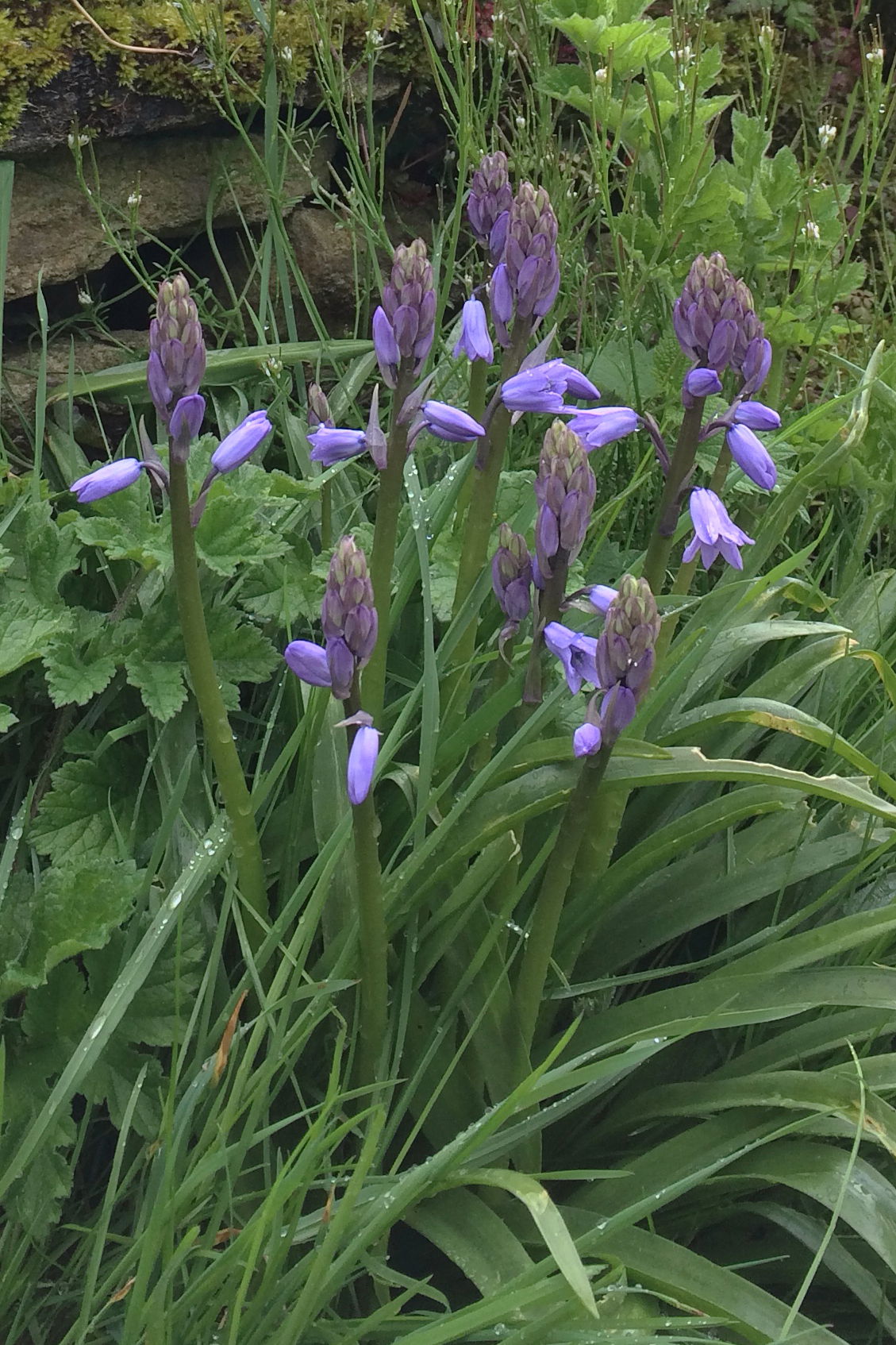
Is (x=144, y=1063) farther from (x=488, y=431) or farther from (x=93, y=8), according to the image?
(x=93, y=8)

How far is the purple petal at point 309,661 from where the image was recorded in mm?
1250

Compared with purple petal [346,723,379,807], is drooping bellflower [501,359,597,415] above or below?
above

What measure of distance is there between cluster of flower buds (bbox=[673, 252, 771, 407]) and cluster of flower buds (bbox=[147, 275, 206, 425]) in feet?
2.12

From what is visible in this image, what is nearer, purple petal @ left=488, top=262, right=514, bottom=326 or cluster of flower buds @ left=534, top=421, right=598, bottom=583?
cluster of flower buds @ left=534, top=421, right=598, bottom=583

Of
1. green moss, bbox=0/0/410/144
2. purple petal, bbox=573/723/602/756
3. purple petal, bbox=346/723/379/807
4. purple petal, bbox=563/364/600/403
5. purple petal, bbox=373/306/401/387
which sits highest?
green moss, bbox=0/0/410/144

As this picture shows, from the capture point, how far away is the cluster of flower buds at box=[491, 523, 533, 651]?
4.75ft

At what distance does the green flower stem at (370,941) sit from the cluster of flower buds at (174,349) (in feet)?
1.41

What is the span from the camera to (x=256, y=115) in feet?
10.3

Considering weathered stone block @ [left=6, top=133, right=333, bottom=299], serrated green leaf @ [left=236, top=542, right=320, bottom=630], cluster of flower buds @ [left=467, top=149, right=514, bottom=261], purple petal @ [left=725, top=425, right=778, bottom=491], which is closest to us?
purple petal @ [left=725, top=425, right=778, bottom=491]

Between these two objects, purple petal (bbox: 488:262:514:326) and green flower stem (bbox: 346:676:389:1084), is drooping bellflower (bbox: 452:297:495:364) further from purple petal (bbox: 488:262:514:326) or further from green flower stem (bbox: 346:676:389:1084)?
green flower stem (bbox: 346:676:389:1084)

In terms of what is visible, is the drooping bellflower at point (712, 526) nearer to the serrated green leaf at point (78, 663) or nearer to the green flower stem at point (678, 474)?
the green flower stem at point (678, 474)

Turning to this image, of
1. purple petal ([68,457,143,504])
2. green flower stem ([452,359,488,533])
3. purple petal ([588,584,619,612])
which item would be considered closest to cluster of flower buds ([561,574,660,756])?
purple petal ([588,584,619,612])

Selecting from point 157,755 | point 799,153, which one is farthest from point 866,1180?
point 799,153

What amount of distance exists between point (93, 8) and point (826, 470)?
2.30m
